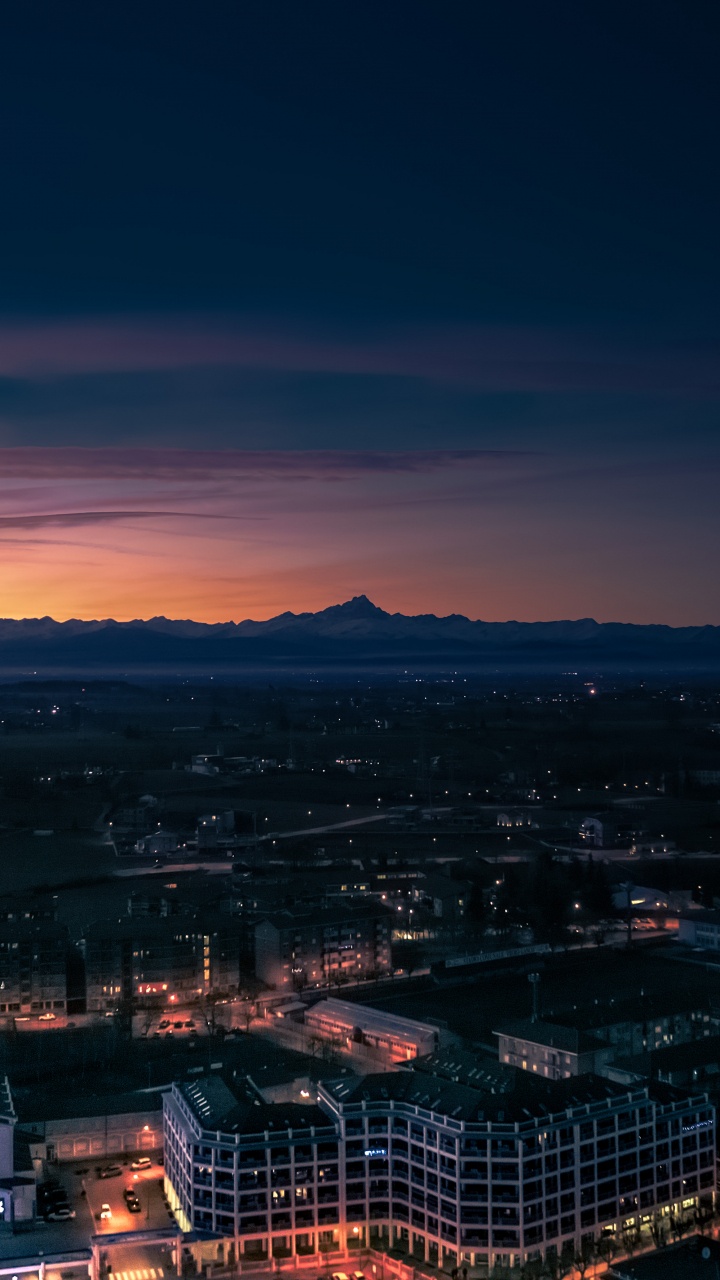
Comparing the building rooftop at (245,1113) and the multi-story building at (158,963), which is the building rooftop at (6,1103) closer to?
the building rooftop at (245,1113)

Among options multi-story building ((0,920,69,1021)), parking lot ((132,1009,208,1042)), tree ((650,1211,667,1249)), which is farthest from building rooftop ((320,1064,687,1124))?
multi-story building ((0,920,69,1021))

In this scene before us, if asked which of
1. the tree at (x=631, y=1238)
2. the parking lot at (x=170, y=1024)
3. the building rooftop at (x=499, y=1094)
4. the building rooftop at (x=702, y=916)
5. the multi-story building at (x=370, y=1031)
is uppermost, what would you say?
the building rooftop at (x=499, y=1094)

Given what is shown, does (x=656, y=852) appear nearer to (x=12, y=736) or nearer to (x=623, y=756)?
(x=623, y=756)

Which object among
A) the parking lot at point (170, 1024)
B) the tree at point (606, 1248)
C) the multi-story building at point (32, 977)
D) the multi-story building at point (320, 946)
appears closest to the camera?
the tree at point (606, 1248)

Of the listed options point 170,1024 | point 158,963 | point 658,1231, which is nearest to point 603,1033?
point 658,1231

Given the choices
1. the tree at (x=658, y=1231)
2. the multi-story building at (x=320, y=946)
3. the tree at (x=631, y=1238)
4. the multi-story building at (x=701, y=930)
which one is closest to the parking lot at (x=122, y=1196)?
the tree at (x=631, y=1238)

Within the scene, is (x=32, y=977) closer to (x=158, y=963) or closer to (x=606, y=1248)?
(x=158, y=963)

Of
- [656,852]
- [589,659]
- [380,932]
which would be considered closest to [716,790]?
[656,852]
